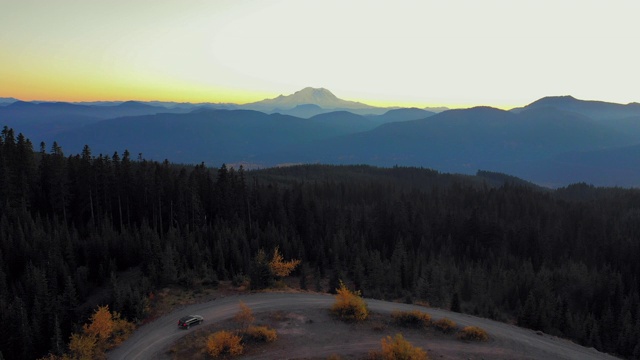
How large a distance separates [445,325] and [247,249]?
147 feet

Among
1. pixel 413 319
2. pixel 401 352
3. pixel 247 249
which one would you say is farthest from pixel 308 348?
pixel 247 249

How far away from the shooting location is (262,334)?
4947 centimetres

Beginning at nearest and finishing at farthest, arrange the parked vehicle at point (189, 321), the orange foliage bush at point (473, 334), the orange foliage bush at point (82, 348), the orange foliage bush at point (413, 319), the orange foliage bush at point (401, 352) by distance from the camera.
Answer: the orange foliage bush at point (401, 352) < the orange foliage bush at point (82, 348) < the orange foliage bush at point (473, 334) < the parked vehicle at point (189, 321) < the orange foliage bush at point (413, 319)

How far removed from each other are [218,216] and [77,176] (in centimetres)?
3372

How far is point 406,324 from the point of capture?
182ft

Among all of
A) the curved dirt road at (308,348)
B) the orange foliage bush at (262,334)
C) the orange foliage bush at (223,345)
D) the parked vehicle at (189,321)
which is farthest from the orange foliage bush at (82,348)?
the orange foliage bush at (262,334)

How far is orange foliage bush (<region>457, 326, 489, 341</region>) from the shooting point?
51.8 m

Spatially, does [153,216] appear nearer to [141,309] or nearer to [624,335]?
[141,309]

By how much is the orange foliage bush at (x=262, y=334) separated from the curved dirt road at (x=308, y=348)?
2932 mm

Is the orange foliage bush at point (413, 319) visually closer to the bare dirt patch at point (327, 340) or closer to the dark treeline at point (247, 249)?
the bare dirt patch at point (327, 340)

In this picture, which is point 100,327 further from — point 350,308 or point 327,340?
point 350,308

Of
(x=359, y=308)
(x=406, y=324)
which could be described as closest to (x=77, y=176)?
(x=359, y=308)

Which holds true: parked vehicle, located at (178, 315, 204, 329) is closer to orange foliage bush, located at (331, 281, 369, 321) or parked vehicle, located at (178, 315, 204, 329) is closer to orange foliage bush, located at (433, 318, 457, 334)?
orange foliage bush, located at (331, 281, 369, 321)

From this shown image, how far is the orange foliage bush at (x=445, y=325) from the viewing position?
176ft
